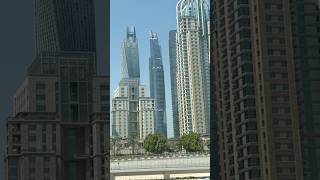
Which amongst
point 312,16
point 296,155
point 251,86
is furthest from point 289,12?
point 296,155

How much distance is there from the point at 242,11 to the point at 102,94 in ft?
41.7

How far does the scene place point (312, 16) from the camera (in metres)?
28.7

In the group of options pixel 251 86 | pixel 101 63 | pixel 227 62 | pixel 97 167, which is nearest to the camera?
pixel 251 86

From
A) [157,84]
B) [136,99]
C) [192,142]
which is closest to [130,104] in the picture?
[136,99]

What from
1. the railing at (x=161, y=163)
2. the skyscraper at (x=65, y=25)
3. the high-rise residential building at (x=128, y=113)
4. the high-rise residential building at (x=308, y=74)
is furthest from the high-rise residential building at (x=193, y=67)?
the high-rise residential building at (x=308, y=74)

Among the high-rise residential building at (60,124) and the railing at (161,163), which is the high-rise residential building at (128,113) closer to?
the railing at (161,163)

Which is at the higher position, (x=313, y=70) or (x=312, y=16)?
(x=312, y=16)

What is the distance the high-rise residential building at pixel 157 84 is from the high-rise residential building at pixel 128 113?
403mm

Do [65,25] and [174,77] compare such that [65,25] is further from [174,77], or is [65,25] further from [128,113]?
[174,77]

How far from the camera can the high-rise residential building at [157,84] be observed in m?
46.2

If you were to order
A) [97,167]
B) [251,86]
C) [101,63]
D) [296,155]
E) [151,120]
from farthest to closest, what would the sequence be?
[151,120] < [101,63] < [97,167] < [251,86] < [296,155]

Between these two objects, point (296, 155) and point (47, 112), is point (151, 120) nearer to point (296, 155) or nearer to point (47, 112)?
point (47, 112)

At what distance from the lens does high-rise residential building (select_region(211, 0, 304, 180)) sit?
1006 inches

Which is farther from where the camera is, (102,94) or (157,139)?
(157,139)
